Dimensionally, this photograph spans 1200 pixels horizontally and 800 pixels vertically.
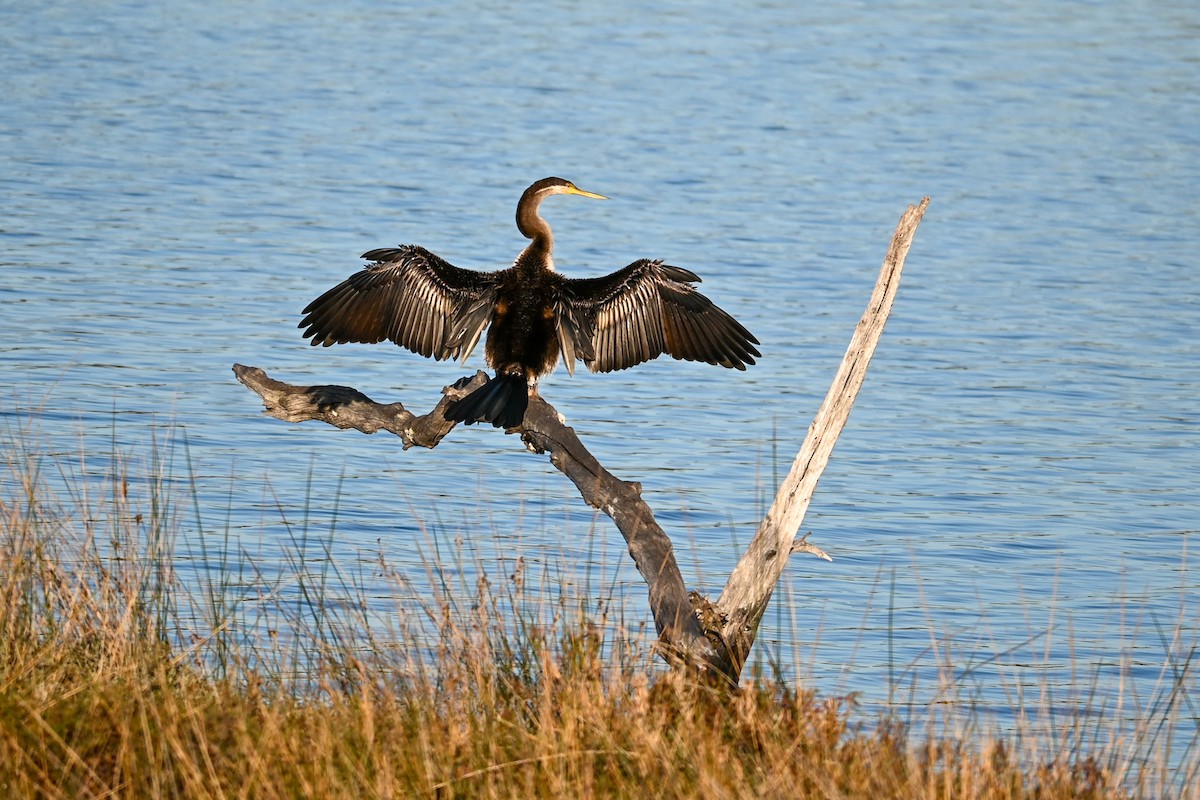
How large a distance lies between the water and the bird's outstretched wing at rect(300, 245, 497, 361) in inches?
33.1

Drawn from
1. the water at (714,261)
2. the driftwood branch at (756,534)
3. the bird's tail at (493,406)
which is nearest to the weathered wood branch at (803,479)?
the driftwood branch at (756,534)

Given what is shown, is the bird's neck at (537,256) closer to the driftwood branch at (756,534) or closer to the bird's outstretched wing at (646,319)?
the bird's outstretched wing at (646,319)

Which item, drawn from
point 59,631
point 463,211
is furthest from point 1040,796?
point 463,211

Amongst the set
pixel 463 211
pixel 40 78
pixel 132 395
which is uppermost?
pixel 40 78

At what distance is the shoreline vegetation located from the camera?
4.14 meters

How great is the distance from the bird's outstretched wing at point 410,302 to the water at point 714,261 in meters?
0.84

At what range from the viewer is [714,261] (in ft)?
47.7

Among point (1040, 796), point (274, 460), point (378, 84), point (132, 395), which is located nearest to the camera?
point (1040, 796)

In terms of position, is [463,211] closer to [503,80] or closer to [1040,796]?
[503,80]

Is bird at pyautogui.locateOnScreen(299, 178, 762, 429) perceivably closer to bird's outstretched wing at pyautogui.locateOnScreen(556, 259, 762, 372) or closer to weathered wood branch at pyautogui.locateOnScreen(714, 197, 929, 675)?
bird's outstretched wing at pyautogui.locateOnScreen(556, 259, 762, 372)

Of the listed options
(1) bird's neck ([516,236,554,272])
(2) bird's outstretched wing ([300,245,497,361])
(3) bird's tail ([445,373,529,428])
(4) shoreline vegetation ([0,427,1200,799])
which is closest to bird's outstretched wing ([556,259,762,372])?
(1) bird's neck ([516,236,554,272])

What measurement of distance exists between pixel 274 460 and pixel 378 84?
12.5 m

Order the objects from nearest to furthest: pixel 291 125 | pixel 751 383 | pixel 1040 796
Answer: pixel 1040 796 < pixel 751 383 < pixel 291 125

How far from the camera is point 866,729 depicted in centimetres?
605
